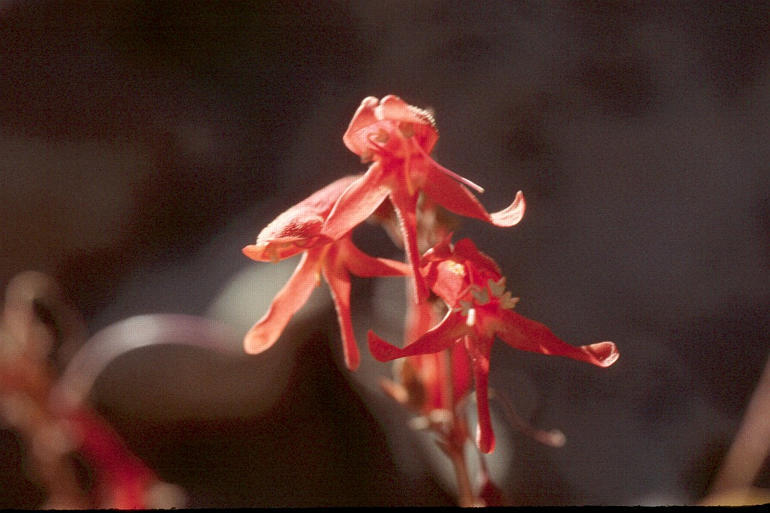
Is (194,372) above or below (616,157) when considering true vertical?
below

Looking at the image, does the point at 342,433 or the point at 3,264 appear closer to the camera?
the point at 342,433

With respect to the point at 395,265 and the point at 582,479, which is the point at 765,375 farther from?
the point at 395,265

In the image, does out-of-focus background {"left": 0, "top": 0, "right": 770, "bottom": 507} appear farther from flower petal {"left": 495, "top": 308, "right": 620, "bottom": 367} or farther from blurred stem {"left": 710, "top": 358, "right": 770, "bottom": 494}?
flower petal {"left": 495, "top": 308, "right": 620, "bottom": 367}

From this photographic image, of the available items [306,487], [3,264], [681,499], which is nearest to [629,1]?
[681,499]

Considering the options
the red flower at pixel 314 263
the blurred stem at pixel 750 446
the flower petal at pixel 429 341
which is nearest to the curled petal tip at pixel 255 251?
the red flower at pixel 314 263

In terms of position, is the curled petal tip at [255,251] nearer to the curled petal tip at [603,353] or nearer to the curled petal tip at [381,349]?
the curled petal tip at [381,349]

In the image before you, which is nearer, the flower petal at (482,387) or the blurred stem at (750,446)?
the flower petal at (482,387)

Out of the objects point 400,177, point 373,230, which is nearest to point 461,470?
point 400,177
